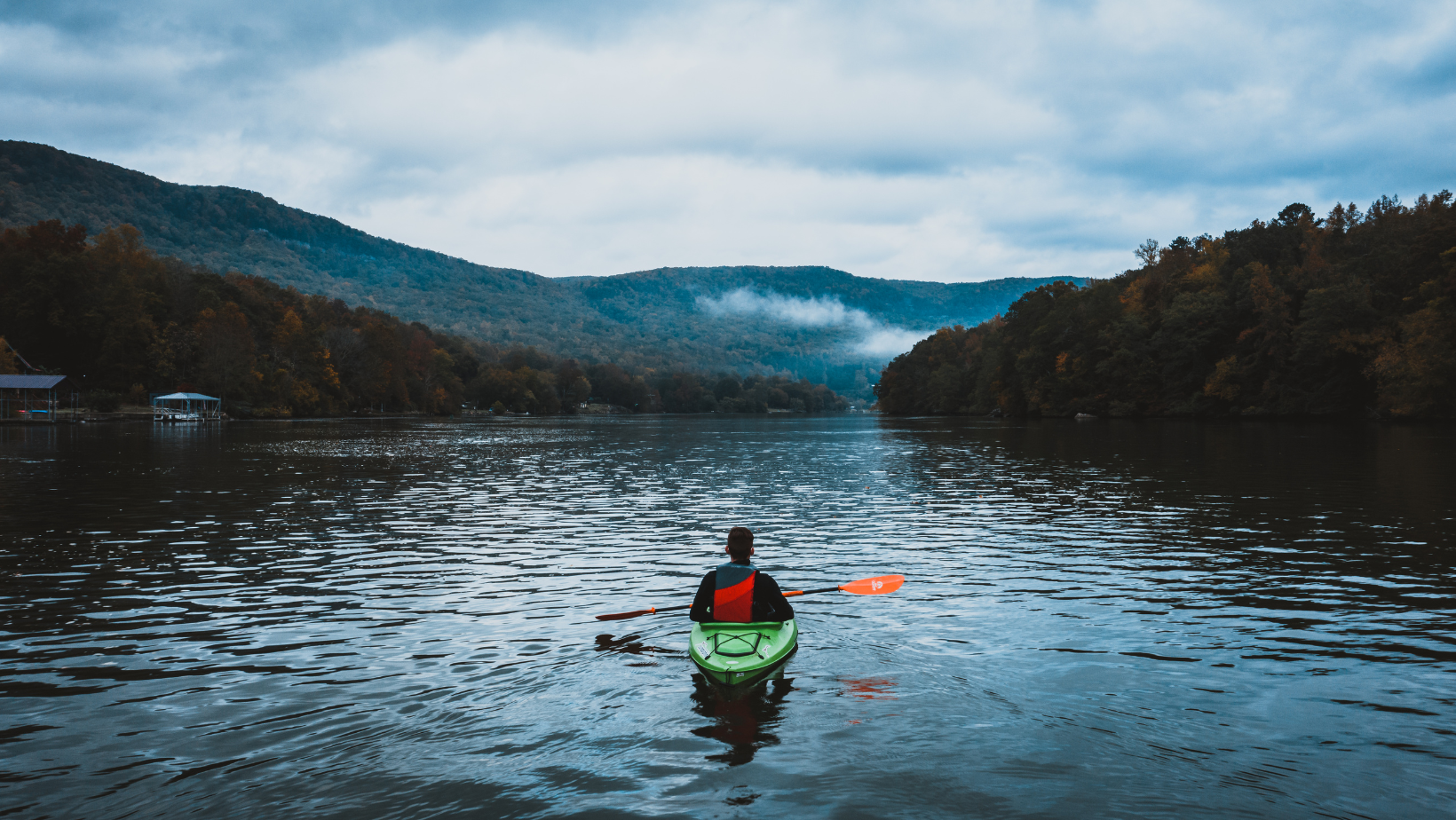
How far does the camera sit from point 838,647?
11.9 meters

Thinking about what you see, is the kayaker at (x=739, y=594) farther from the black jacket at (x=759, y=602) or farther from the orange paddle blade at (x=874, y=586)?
the orange paddle blade at (x=874, y=586)

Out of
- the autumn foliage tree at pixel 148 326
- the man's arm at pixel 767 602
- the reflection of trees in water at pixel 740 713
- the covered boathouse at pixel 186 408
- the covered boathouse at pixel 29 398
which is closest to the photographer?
the reflection of trees in water at pixel 740 713

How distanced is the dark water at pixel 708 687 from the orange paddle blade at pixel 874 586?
38 centimetres

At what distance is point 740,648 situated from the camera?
10.3 meters

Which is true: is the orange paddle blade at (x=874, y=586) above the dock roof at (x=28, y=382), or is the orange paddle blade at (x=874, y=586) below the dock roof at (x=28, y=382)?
below

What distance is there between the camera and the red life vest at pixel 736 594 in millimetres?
10664

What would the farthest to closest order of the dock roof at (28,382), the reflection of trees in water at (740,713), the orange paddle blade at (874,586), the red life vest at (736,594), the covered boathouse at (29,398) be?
the covered boathouse at (29,398), the dock roof at (28,382), the orange paddle blade at (874,586), the red life vest at (736,594), the reflection of trees in water at (740,713)

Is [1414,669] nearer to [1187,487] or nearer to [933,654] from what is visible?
[933,654]

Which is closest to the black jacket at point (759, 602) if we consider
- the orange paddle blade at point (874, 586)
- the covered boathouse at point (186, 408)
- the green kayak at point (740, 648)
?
the green kayak at point (740, 648)

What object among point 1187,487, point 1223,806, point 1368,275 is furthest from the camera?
point 1368,275

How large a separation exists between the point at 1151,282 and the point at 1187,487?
4205 inches

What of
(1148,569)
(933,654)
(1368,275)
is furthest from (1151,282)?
(933,654)

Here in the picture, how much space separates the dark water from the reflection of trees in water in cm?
5

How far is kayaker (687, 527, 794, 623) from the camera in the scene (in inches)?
420
